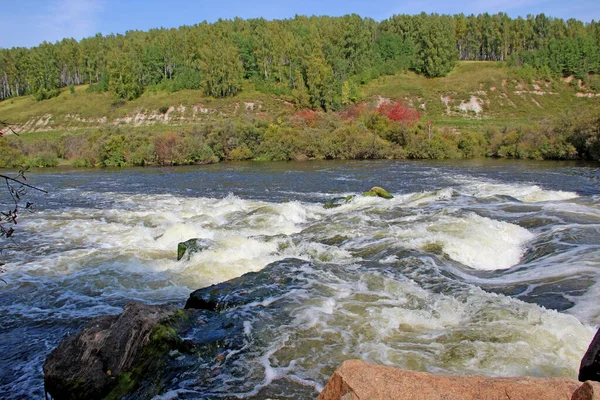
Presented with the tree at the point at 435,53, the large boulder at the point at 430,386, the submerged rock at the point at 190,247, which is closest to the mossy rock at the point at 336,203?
the submerged rock at the point at 190,247

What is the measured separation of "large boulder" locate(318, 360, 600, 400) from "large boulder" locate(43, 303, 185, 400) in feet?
10.3

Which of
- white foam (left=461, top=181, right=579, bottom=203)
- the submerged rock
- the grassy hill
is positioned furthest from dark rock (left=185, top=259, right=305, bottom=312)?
the grassy hill

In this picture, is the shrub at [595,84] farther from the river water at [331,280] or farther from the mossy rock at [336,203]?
the mossy rock at [336,203]

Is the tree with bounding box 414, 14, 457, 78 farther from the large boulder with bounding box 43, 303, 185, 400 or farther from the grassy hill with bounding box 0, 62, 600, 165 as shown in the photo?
the large boulder with bounding box 43, 303, 185, 400

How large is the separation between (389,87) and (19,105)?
264ft

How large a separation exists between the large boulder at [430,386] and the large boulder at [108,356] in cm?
315

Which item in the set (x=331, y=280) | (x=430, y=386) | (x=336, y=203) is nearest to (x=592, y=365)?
(x=430, y=386)

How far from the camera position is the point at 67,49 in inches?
4589

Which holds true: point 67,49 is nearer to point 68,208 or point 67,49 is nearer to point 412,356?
point 68,208

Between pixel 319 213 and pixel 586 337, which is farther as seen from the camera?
pixel 319 213

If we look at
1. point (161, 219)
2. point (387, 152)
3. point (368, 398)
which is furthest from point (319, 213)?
point (387, 152)

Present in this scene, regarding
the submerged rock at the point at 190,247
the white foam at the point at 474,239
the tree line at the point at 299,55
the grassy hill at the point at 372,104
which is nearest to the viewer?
the white foam at the point at 474,239

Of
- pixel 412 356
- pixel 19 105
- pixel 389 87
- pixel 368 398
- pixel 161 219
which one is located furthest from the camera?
pixel 19 105

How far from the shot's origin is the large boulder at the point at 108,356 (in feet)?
17.2
